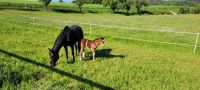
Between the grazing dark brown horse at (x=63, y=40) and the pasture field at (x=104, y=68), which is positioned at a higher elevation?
the grazing dark brown horse at (x=63, y=40)

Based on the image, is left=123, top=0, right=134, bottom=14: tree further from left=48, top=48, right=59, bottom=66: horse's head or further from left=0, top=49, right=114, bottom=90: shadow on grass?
left=48, top=48, right=59, bottom=66: horse's head

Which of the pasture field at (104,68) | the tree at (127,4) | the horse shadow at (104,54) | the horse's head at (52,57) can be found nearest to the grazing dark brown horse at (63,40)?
the horse's head at (52,57)

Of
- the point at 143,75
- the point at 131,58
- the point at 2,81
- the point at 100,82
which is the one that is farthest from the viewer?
the point at 131,58

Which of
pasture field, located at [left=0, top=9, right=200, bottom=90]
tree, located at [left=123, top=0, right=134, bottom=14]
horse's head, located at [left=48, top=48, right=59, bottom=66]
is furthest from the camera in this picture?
tree, located at [left=123, top=0, right=134, bottom=14]

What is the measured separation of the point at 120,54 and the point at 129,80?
4.15 m

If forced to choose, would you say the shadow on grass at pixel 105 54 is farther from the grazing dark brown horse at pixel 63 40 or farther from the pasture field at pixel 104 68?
the grazing dark brown horse at pixel 63 40

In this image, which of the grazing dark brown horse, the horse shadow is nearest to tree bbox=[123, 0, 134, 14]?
the horse shadow

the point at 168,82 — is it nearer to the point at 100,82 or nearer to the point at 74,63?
the point at 100,82

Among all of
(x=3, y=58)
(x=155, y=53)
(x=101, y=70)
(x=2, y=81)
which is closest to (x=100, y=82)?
(x=101, y=70)

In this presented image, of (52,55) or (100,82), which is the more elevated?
(52,55)

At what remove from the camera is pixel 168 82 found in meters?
8.65

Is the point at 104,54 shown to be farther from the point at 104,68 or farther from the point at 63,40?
the point at 63,40

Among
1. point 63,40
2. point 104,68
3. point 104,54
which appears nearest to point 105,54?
point 104,54

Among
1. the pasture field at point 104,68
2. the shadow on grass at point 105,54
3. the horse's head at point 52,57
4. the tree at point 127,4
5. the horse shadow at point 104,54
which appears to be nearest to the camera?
the pasture field at point 104,68
